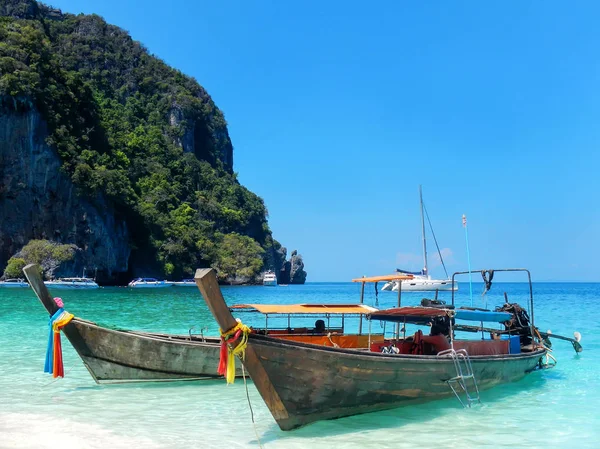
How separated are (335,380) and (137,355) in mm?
5184

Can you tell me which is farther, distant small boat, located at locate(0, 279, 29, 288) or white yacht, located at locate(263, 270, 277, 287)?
white yacht, located at locate(263, 270, 277, 287)

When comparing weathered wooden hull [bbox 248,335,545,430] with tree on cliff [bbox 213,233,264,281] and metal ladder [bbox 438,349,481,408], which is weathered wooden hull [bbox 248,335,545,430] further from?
tree on cliff [bbox 213,233,264,281]

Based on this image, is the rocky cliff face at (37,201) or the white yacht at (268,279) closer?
the rocky cliff face at (37,201)

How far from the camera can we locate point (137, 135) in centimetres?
8656

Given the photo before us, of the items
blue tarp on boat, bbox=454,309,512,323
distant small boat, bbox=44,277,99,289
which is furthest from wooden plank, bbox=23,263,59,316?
distant small boat, bbox=44,277,99,289

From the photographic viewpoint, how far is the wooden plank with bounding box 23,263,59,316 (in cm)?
912

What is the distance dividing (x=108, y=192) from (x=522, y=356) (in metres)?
56.2

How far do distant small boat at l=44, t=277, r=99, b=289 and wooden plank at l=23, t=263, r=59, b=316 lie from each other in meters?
46.7

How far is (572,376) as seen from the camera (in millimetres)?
14008

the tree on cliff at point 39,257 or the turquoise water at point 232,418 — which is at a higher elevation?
the tree on cliff at point 39,257

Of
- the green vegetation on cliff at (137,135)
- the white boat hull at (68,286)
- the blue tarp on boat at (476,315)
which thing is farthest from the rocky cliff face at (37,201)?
the blue tarp on boat at (476,315)

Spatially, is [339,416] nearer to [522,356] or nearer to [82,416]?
[82,416]

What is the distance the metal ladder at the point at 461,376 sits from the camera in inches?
377

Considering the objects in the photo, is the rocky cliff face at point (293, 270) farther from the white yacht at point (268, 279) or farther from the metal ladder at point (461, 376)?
the metal ladder at point (461, 376)
